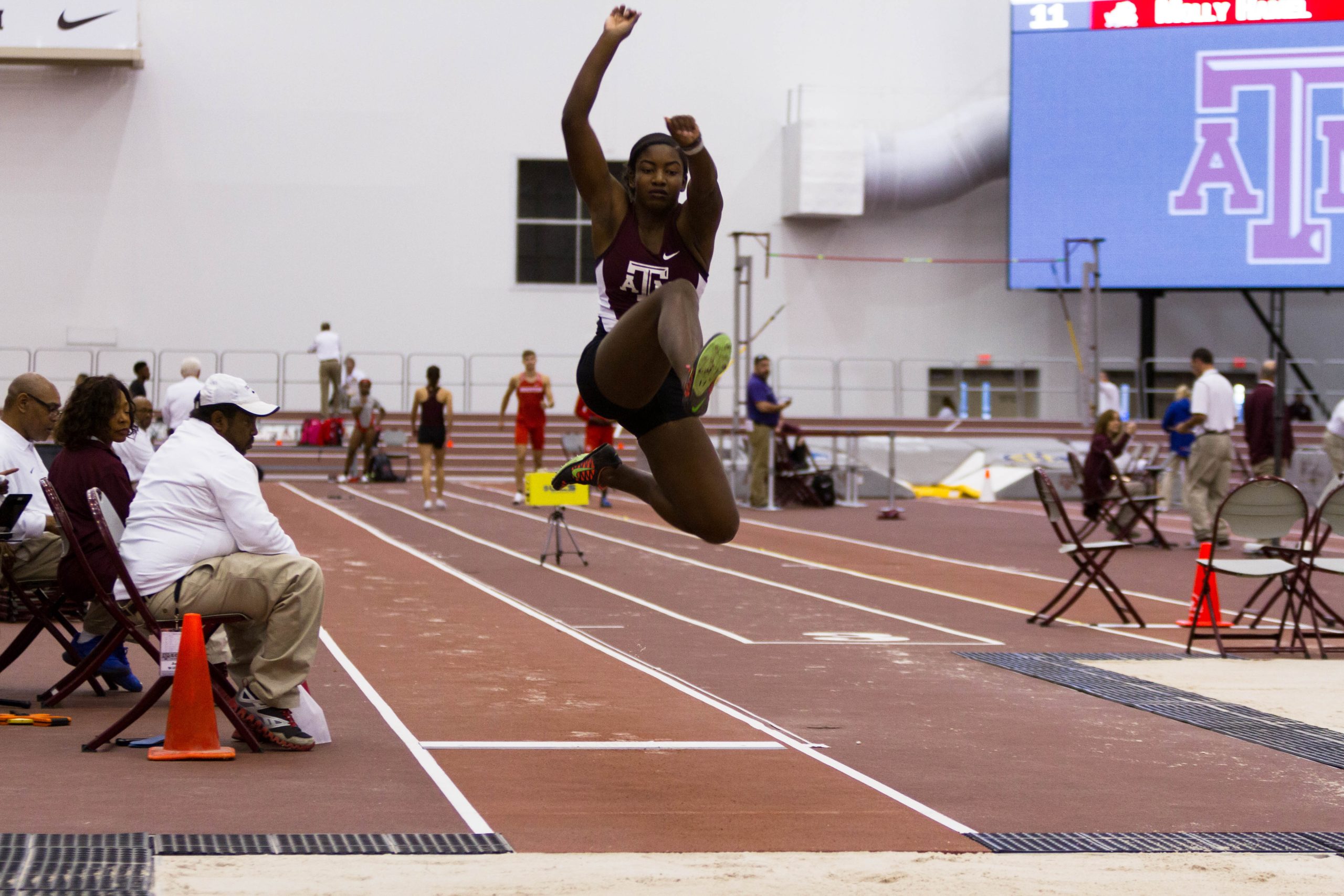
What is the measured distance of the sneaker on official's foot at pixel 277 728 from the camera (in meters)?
6.49

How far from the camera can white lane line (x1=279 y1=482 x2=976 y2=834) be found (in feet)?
19.0

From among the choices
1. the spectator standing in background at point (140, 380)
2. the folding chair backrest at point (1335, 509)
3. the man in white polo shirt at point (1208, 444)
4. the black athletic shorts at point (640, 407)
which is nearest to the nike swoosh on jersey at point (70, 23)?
A: the spectator standing in background at point (140, 380)

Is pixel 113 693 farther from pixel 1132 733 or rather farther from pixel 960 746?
pixel 1132 733

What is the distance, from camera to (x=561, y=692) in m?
8.16

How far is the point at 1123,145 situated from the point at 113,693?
24.9m

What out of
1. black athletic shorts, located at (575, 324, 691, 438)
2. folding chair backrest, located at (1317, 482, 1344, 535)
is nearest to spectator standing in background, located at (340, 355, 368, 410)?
folding chair backrest, located at (1317, 482, 1344, 535)

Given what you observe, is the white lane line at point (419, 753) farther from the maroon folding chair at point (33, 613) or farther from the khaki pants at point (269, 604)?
the maroon folding chair at point (33, 613)

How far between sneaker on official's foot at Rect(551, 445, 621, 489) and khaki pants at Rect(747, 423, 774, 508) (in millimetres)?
14399

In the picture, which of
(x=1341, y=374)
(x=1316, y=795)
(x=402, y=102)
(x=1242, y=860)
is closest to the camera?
(x=1242, y=860)

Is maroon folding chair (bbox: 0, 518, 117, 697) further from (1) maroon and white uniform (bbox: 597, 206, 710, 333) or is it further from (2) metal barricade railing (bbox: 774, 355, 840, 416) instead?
(2) metal barricade railing (bbox: 774, 355, 840, 416)

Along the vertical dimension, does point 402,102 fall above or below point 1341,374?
above

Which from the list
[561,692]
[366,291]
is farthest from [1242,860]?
[366,291]

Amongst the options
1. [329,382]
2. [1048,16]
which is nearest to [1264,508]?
[1048,16]

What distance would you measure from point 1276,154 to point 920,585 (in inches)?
733
